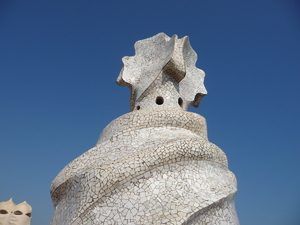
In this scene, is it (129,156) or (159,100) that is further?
(159,100)

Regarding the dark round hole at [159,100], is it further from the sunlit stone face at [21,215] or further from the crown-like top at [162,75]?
the sunlit stone face at [21,215]

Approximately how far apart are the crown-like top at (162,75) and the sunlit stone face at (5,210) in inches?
127

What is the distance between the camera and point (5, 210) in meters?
5.24

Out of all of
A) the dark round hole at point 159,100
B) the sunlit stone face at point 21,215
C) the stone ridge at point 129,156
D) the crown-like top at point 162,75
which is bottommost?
the sunlit stone face at point 21,215

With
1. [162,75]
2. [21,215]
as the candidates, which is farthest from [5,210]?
[162,75]

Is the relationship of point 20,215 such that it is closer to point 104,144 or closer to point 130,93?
point 104,144

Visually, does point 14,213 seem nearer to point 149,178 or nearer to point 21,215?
point 21,215

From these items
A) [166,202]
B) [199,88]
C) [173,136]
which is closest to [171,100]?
[199,88]

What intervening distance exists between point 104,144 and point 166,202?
65.0 inches

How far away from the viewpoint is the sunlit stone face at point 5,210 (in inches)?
203

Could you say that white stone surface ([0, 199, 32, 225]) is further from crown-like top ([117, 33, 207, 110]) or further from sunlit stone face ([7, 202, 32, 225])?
crown-like top ([117, 33, 207, 110])

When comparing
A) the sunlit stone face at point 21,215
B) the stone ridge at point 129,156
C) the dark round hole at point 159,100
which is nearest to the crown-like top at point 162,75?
the dark round hole at point 159,100

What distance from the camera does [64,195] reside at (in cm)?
450

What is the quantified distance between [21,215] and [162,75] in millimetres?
4014
